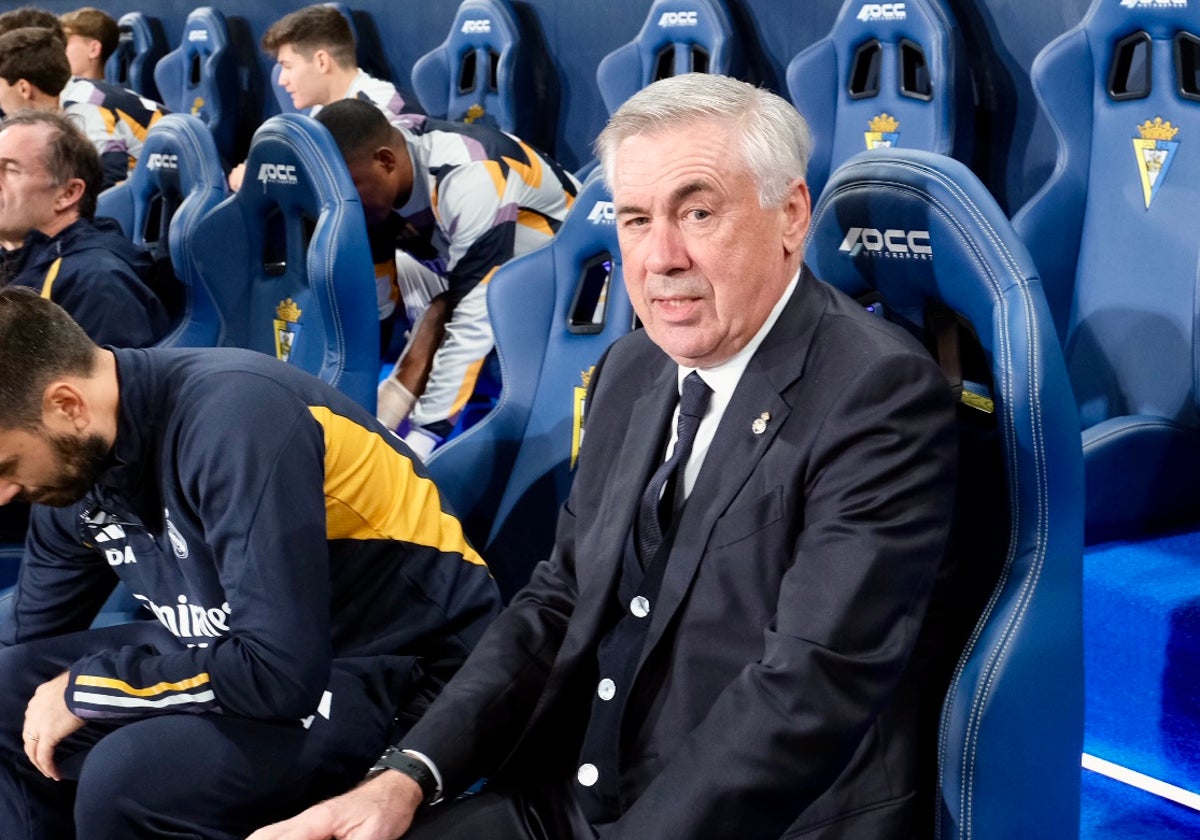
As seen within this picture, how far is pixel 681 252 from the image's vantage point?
136 cm

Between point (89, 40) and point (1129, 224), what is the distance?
4.93 m

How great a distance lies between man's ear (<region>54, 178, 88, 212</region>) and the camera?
9.57ft

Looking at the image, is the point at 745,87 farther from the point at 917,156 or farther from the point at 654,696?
the point at 654,696

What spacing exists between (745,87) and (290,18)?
3.49 m

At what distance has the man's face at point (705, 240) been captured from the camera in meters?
1.33

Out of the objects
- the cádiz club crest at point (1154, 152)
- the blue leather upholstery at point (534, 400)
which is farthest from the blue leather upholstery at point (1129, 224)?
the blue leather upholstery at point (534, 400)

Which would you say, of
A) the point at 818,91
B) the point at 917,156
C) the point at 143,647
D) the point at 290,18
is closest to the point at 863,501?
the point at 917,156

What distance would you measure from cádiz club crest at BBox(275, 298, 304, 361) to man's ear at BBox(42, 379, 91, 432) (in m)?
1.16

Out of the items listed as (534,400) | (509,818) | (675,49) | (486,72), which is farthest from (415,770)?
(486,72)

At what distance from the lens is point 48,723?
169 centimetres

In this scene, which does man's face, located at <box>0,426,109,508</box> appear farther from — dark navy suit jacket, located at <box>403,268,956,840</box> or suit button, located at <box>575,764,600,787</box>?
suit button, located at <box>575,764,600,787</box>

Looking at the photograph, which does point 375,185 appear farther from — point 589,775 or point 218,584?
point 589,775

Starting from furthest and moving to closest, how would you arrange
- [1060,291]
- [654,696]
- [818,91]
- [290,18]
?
[290,18] < [818,91] < [1060,291] < [654,696]

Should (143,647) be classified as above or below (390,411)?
above
